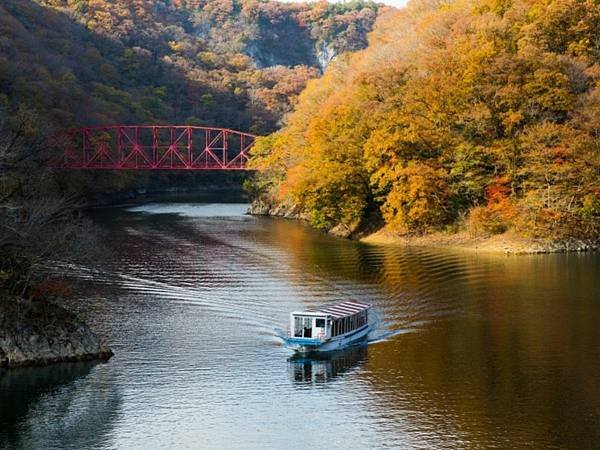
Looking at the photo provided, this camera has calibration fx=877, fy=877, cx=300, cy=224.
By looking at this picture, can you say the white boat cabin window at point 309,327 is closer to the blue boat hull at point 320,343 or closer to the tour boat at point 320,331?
the tour boat at point 320,331

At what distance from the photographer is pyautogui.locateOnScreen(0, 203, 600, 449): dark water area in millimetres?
23531

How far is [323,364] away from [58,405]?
362 inches

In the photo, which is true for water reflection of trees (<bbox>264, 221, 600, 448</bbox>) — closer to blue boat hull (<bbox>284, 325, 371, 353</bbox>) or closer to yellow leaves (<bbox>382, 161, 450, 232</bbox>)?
blue boat hull (<bbox>284, 325, 371, 353</bbox>)

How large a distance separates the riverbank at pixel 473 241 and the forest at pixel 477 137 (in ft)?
1.80

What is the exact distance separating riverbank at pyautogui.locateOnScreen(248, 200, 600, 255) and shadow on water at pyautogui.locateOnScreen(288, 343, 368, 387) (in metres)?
25.5

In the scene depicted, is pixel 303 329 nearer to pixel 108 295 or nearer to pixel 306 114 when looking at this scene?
pixel 108 295

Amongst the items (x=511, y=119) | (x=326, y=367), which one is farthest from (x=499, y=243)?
(x=326, y=367)

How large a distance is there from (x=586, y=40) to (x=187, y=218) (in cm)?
3723

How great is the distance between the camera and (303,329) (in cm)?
3134

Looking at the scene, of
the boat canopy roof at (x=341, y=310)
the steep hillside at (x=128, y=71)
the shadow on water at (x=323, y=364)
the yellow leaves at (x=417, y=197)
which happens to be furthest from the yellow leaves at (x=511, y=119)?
the steep hillside at (x=128, y=71)

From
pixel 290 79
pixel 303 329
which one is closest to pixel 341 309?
pixel 303 329

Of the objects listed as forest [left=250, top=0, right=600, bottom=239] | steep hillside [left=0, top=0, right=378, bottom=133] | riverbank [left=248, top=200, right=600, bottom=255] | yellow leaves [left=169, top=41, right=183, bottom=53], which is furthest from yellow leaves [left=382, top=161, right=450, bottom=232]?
yellow leaves [left=169, top=41, right=183, bottom=53]

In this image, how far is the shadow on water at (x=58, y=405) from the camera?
23047 millimetres

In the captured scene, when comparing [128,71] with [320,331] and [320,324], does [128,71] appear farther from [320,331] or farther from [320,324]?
[320,331]
